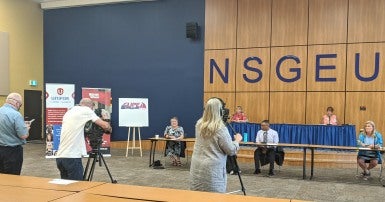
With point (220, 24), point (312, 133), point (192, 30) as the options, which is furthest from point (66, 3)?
point (312, 133)

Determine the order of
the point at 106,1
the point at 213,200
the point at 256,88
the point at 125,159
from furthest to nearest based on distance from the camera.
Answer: the point at 106,1 → the point at 256,88 → the point at 125,159 → the point at 213,200

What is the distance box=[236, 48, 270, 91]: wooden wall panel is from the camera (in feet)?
32.8

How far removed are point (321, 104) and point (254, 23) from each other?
2.86m

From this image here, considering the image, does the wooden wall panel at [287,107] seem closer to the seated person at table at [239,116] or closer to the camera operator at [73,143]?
the seated person at table at [239,116]

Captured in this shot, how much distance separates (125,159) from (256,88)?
406 cm

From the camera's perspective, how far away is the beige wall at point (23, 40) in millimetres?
11711

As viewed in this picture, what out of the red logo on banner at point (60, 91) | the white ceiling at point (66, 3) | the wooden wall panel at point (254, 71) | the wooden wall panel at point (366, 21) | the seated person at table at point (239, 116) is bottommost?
the seated person at table at point (239, 116)

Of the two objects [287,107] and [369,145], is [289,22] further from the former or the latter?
[369,145]

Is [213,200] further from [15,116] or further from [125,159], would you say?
[125,159]

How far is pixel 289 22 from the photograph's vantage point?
9.75 metres

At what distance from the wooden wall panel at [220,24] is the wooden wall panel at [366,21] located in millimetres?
3055

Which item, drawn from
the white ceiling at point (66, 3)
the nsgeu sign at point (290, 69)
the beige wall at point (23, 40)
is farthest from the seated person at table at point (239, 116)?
the beige wall at point (23, 40)

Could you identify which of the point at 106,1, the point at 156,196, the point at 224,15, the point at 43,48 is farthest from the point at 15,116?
the point at 43,48

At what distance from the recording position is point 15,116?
3.94 meters
